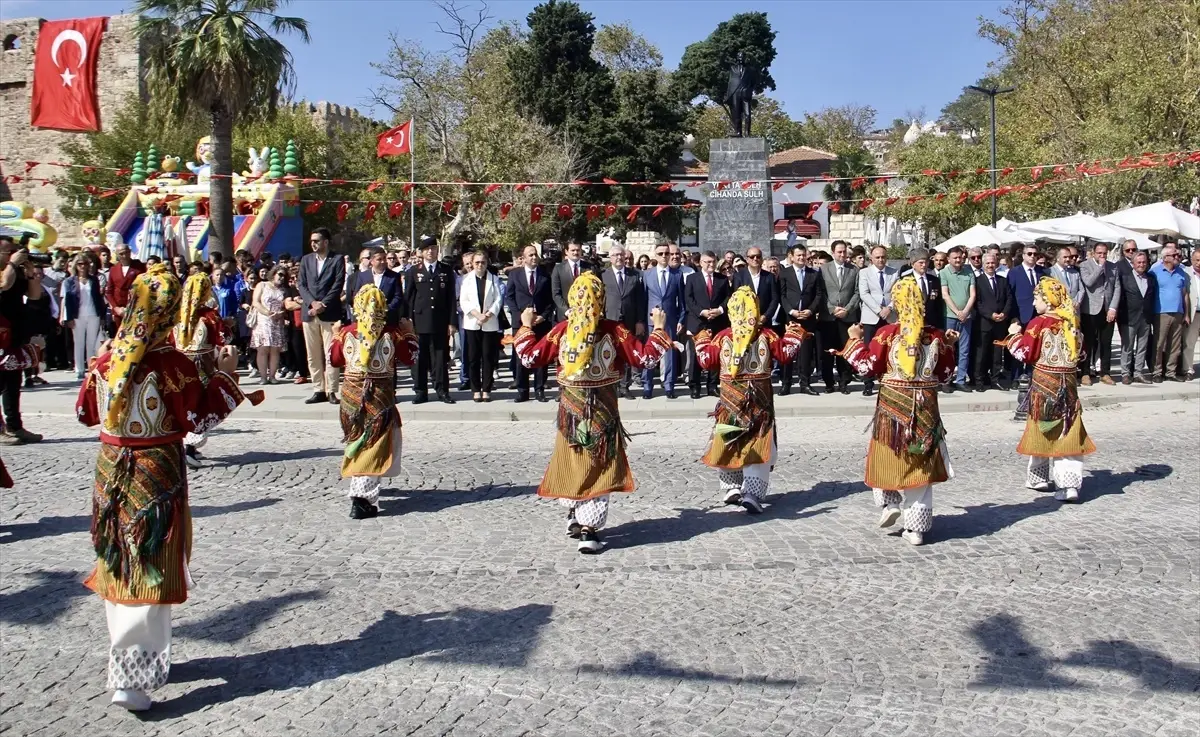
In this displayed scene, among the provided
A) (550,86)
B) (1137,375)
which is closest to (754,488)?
(1137,375)

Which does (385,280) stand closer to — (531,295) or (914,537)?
(531,295)

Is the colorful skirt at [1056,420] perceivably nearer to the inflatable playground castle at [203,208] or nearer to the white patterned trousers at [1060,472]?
the white patterned trousers at [1060,472]

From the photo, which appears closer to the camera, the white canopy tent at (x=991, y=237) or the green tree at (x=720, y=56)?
the white canopy tent at (x=991, y=237)

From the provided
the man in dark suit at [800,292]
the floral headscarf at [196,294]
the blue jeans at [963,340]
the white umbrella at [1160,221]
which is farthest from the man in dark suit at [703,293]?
the white umbrella at [1160,221]

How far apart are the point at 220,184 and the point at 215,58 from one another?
2575 mm

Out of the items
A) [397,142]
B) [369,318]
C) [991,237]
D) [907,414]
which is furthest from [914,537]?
[397,142]

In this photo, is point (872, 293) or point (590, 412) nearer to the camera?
point (590, 412)

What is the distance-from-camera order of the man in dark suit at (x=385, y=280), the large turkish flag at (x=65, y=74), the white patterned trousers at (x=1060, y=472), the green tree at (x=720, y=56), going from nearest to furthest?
the white patterned trousers at (x=1060, y=472) < the man in dark suit at (x=385, y=280) < the large turkish flag at (x=65, y=74) < the green tree at (x=720, y=56)

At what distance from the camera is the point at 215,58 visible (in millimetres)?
21531

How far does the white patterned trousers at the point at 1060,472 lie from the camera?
8.44m

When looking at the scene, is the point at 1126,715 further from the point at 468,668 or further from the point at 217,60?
→ the point at 217,60

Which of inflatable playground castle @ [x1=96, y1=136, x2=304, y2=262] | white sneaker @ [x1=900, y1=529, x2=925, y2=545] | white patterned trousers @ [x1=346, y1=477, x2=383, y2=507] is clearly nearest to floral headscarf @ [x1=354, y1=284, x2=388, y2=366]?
white patterned trousers @ [x1=346, y1=477, x2=383, y2=507]

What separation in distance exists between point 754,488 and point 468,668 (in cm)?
346

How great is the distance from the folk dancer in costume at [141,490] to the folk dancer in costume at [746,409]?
4.16m
